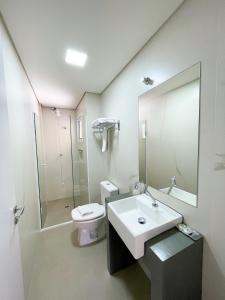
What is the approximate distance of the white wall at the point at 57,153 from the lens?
3.42 m

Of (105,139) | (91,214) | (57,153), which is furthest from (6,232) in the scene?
(57,153)

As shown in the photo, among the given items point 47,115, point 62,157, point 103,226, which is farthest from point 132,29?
point 62,157

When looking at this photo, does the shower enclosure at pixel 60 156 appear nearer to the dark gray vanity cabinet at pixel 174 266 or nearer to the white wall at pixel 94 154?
the white wall at pixel 94 154

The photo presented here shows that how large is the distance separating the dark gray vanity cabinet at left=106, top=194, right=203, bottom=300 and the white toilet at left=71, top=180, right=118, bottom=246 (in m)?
1.15

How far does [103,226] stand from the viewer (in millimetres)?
2102

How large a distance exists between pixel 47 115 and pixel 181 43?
3.22 metres

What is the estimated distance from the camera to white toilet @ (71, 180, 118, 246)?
1.90m

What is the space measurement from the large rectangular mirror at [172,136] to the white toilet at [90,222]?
0.89 m

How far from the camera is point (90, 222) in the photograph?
6.24 feet

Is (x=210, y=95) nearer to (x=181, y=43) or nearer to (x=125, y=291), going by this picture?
(x=181, y=43)

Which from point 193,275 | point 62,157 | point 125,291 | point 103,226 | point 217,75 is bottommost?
point 125,291

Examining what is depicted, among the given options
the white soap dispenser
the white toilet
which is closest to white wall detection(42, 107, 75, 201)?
the white toilet

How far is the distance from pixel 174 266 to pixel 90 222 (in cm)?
132

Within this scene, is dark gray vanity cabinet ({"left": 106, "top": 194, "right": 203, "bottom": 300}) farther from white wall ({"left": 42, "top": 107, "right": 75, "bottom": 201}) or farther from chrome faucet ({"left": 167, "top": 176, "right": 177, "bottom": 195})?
white wall ({"left": 42, "top": 107, "right": 75, "bottom": 201})
